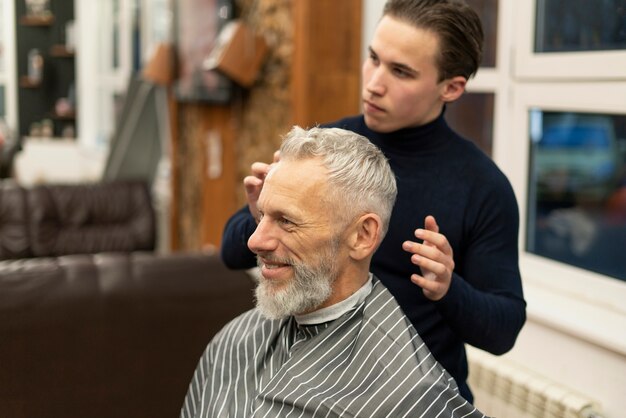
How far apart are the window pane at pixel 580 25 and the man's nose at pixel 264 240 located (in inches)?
54.7

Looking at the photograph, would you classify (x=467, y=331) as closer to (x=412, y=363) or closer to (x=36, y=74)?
(x=412, y=363)

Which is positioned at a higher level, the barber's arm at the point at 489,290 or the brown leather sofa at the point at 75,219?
the barber's arm at the point at 489,290

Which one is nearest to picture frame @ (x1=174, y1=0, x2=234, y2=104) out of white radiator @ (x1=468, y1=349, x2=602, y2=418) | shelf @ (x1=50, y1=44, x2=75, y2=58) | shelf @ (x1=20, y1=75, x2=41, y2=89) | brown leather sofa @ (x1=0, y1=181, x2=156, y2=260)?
brown leather sofa @ (x1=0, y1=181, x2=156, y2=260)

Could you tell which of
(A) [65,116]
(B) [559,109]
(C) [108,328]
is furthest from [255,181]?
(A) [65,116]

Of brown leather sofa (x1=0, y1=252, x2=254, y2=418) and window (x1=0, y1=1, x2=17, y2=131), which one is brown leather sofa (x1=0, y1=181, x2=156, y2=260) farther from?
brown leather sofa (x1=0, y1=252, x2=254, y2=418)

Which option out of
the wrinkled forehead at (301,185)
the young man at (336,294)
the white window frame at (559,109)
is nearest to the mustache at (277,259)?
the young man at (336,294)

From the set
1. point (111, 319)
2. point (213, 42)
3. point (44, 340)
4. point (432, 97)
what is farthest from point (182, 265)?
point (213, 42)

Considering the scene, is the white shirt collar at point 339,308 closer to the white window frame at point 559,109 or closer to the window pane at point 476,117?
the white window frame at point 559,109

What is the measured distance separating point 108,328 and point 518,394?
1.29 meters

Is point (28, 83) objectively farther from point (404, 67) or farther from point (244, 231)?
point (404, 67)

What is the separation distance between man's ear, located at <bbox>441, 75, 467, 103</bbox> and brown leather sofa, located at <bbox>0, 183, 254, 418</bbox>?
109 cm

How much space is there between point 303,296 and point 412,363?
26cm

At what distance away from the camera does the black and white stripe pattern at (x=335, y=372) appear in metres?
1.44

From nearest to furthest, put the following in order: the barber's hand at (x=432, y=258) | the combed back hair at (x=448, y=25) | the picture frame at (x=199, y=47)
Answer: the barber's hand at (x=432, y=258), the combed back hair at (x=448, y=25), the picture frame at (x=199, y=47)
